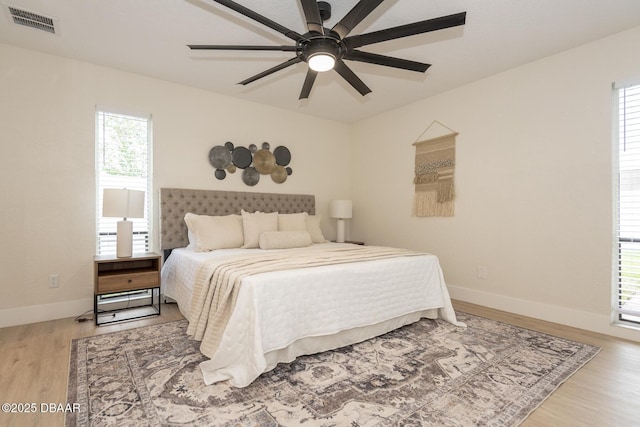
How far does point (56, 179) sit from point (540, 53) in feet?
16.5

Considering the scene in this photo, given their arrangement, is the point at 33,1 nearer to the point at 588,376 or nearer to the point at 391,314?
the point at 391,314

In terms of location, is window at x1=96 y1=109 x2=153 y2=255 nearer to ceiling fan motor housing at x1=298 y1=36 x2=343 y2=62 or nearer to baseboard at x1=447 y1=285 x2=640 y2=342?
ceiling fan motor housing at x1=298 y1=36 x2=343 y2=62

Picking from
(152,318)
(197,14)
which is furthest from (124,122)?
(152,318)

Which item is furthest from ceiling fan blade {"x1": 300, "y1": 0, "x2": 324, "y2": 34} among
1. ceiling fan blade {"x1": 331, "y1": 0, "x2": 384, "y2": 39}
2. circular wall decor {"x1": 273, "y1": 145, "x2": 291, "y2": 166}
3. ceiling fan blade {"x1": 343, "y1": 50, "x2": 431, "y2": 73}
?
circular wall decor {"x1": 273, "y1": 145, "x2": 291, "y2": 166}

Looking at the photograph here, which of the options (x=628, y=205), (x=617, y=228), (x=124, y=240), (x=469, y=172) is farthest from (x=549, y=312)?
(x=124, y=240)

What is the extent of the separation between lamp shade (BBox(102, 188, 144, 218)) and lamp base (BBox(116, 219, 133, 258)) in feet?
0.43

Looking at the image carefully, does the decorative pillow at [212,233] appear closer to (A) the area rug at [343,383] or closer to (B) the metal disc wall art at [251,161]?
(B) the metal disc wall art at [251,161]

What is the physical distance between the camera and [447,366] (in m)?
2.15

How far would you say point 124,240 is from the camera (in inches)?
122

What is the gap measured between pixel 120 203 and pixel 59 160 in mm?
847

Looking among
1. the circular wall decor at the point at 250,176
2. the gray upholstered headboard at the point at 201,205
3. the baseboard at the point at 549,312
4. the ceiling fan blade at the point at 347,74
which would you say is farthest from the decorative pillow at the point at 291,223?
the baseboard at the point at 549,312

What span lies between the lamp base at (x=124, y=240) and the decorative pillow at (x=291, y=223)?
1627 mm

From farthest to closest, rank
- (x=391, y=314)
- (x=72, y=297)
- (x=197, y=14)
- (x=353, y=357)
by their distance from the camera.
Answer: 1. (x=72, y=297)
2. (x=391, y=314)
3. (x=197, y=14)
4. (x=353, y=357)

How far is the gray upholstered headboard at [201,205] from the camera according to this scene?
12.0ft
